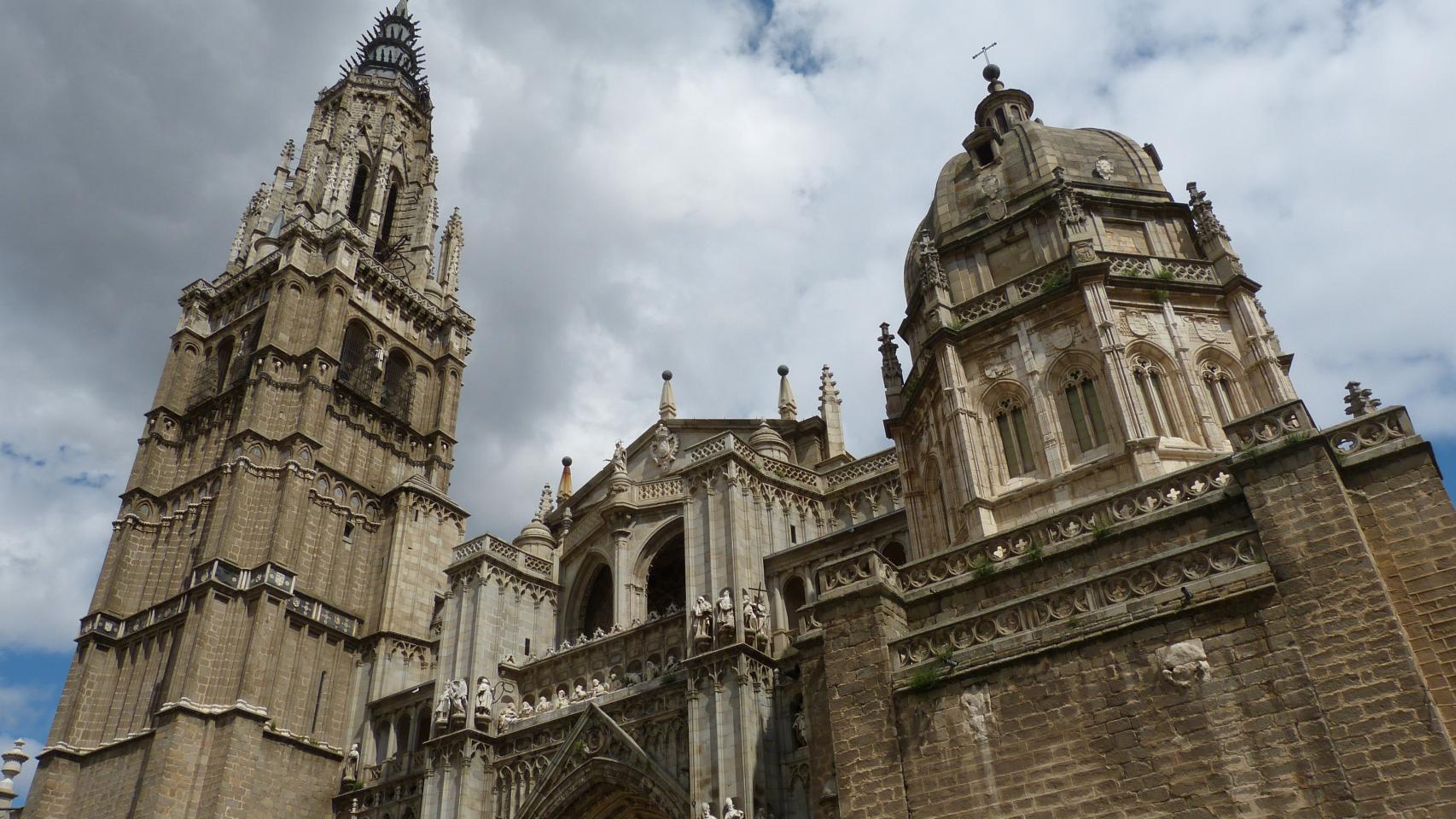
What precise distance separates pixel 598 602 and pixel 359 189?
3037cm

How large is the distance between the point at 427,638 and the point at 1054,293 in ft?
87.0

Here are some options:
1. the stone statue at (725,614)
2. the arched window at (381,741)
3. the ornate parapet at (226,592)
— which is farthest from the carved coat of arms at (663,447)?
the ornate parapet at (226,592)

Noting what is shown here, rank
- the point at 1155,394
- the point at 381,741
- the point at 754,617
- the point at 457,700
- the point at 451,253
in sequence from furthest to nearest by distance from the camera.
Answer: the point at 451,253 < the point at 381,741 < the point at 457,700 < the point at 754,617 < the point at 1155,394

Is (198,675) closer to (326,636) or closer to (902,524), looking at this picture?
(326,636)

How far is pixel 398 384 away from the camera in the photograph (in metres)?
44.7

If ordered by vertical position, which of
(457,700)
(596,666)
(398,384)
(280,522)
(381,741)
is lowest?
(457,700)

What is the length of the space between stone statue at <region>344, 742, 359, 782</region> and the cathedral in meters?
0.10

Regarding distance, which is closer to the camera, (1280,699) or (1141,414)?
(1280,699)

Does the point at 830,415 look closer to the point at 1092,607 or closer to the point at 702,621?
the point at 702,621

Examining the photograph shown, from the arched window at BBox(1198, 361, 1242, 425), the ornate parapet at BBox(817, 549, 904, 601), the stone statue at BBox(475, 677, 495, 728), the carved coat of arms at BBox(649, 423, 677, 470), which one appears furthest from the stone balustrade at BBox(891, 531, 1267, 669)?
the carved coat of arms at BBox(649, 423, 677, 470)

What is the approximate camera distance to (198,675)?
3091 centimetres

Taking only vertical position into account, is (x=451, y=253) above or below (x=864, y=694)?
above

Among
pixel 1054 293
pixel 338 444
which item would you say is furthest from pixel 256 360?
pixel 1054 293

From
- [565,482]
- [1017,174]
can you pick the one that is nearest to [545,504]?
[565,482]
